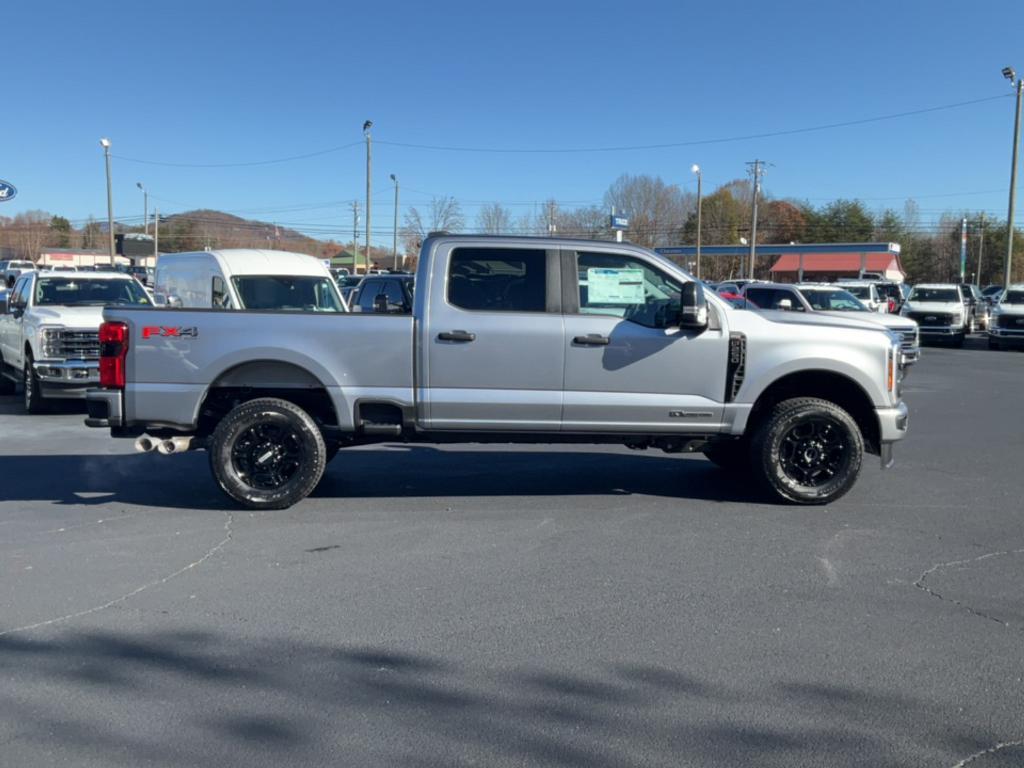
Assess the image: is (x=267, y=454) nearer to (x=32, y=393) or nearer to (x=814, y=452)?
(x=814, y=452)

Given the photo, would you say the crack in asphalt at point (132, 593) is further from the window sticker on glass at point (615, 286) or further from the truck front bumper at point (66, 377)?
the truck front bumper at point (66, 377)

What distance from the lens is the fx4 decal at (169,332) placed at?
703 cm

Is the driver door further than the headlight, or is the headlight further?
the headlight

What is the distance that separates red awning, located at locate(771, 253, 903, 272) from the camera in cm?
7162

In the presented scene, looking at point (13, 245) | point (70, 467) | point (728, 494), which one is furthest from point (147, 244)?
point (13, 245)

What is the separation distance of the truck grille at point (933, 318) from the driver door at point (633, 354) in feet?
81.0

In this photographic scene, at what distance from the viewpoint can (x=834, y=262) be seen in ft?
245

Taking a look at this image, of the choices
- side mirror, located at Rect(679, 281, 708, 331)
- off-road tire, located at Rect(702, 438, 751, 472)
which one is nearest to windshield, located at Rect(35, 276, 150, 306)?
off-road tire, located at Rect(702, 438, 751, 472)

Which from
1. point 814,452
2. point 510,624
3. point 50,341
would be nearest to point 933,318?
point 814,452

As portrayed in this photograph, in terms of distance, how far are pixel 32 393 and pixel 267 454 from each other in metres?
7.31

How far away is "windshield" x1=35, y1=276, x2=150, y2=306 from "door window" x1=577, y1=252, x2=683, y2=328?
30.2 ft

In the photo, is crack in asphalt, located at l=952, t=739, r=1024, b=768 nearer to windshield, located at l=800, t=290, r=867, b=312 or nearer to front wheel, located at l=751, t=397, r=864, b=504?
front wheel, located at l=751, t=397, r=864, b=504

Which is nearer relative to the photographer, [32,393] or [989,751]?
[989,751]

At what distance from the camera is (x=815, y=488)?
747 centimetres
